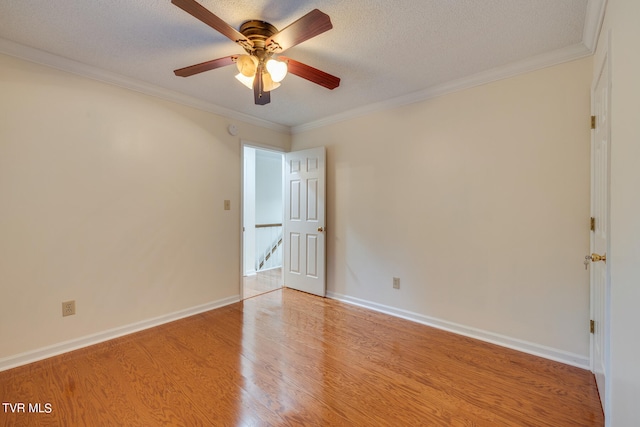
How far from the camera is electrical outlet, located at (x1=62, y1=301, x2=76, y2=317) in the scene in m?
2.29

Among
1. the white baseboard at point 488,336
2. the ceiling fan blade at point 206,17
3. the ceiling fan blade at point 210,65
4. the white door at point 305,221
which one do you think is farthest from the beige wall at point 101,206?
the white baseboard at point 488,336

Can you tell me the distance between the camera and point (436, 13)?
171cm

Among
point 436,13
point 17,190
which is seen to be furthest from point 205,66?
point 17,190

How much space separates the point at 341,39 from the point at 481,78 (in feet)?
4.49

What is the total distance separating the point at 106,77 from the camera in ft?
8.05

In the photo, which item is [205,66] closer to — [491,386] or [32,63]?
[32,63]

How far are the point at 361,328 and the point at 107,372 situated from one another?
2064mm

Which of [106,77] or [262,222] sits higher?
[106,77]

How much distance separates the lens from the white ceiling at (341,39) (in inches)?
65.7

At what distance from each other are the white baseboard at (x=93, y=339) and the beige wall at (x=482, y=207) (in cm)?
183

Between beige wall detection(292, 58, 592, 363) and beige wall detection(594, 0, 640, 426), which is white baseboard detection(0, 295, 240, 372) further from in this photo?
beige wall detection(594, 0, 640, 426)

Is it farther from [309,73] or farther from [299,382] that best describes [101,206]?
[299,382]

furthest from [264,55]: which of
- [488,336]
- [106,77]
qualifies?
[488,336]

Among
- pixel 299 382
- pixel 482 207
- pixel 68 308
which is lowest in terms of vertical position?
pixel 299 382
